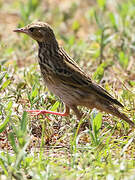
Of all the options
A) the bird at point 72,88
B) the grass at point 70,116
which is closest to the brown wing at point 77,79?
the bird at point 72,88

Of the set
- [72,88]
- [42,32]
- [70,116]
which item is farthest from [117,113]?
[42,32]

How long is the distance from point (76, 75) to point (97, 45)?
338 cm

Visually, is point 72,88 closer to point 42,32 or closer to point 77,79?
point 77,79

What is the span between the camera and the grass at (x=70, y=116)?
4.74 m

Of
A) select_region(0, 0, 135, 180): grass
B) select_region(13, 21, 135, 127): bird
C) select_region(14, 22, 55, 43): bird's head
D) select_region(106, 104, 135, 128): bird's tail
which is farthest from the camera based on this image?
select_region(14, 22, 55, 43): bird's head

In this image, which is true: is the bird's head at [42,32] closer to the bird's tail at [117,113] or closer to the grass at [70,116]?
the grass at [70,116]

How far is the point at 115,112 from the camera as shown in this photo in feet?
19.5

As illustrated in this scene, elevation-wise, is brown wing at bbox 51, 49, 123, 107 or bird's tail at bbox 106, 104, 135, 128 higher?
brown wing at bbox 51, 49, 123, 107

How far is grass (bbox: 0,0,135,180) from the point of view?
15.6 feet

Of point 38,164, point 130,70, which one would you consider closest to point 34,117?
point 38,164

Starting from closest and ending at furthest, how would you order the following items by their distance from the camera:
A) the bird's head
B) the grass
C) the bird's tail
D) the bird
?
the grass < the bird's tail < the bird < the bird's head

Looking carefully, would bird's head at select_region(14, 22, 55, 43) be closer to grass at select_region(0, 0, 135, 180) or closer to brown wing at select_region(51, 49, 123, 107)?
brown wing at select_region(51, 49, 123, 107)

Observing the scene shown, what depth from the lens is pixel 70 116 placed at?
21.0 feet

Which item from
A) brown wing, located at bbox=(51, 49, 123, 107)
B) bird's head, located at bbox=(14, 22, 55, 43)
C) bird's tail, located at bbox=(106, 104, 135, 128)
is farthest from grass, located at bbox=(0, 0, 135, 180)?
bird's head, located at bbox=(14, 22, 55, 43)
